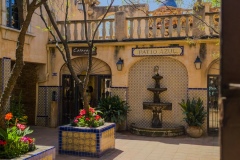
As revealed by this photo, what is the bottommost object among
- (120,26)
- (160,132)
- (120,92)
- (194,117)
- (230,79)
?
(160,132)

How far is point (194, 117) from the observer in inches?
437

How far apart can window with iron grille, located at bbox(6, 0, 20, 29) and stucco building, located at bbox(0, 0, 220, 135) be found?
0.08 m

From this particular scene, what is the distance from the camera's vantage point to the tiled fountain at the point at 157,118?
11367 millimetres

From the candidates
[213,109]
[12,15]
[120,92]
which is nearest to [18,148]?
[12,15]

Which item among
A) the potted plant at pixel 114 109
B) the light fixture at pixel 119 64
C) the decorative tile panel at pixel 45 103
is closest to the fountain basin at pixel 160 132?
the potted plant at pixel 114 109

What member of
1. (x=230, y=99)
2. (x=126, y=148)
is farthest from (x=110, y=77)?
(x=230, y=99)

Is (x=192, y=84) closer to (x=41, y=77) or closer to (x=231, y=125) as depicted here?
(x=41, y=77)

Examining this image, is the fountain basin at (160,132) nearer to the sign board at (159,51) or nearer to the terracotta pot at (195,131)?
the terracotta pot at (195,131)

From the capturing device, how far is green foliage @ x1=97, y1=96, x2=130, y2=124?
11797 mm

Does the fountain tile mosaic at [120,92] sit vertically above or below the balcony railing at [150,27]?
below

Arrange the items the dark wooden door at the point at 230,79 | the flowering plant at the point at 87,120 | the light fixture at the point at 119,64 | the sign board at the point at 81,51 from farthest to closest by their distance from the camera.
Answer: the sign board at the point at 81,51 → the light fixture at the point at 119,64 → the flowering plant at the point at 87,120 → the dark wooden door at the point at 230,79

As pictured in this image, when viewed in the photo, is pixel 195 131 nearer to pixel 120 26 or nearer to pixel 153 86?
pixel 153 86

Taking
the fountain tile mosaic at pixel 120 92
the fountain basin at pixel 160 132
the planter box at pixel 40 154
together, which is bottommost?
the fountain basin at pixel 160 132

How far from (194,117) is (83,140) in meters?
4.98
